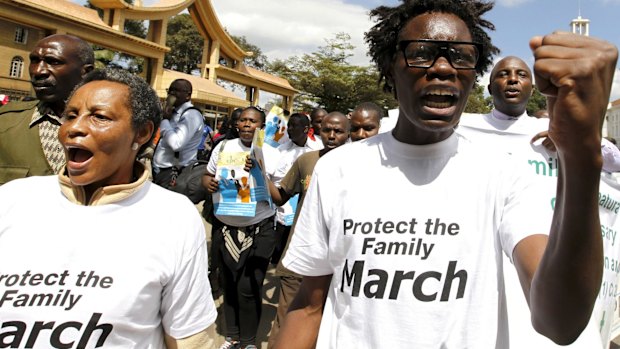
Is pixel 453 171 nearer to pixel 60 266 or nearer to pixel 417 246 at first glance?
pixel 417 246

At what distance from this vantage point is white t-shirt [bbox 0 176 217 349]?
1406 mm

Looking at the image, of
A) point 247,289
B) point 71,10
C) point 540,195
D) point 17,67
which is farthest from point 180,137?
point 17,67

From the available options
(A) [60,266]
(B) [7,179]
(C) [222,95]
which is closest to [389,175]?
(A) [60,266]

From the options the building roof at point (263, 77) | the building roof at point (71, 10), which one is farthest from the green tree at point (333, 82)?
the building roof at point (71, 10)

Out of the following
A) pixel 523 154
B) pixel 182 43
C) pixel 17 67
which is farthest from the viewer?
pixel 182 43

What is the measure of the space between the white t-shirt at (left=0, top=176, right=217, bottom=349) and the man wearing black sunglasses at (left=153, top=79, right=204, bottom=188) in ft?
10.4

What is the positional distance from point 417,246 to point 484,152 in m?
0.38

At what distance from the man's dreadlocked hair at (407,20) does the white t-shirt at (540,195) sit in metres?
0.35

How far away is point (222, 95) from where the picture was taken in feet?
71.9

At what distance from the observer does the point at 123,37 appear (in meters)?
17.8

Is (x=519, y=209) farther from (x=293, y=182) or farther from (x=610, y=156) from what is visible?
(x=293, y=182)

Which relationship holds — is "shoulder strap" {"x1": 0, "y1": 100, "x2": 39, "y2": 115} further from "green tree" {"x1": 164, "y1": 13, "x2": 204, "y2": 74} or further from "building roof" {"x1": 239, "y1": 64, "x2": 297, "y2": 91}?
"green tree" {"x1": 164, "y1": 13, "x2": 204, "y2": 74}

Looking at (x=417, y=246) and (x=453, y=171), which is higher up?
(x=453, y=171)

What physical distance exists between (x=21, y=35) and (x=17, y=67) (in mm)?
1341
